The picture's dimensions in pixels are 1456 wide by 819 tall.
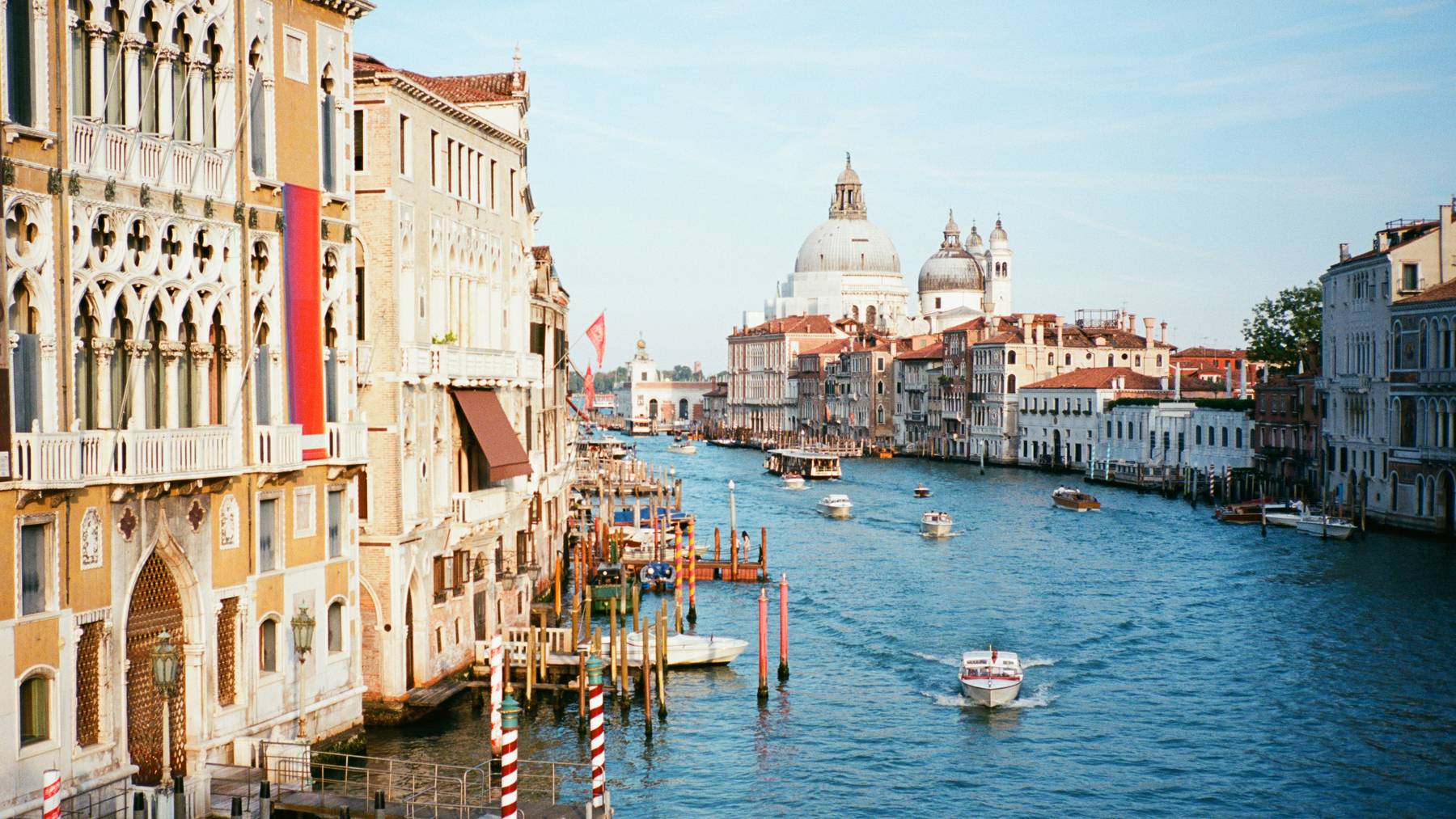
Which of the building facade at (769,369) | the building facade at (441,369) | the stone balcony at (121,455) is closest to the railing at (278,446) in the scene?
the stone balcony at (121,455)

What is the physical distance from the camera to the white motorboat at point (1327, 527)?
43.5m

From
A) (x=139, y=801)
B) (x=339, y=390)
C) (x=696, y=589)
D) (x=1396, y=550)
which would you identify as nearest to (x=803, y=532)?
(x=696, y=589)

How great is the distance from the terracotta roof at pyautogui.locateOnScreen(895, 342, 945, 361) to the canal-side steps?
81.7 metres

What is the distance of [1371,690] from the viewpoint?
80.3 feet

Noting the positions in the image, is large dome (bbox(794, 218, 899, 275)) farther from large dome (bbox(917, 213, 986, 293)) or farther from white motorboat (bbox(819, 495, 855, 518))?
white motorboat (bbox(819, 495, 855, 518))

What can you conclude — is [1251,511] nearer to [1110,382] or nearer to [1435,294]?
[1435,294]

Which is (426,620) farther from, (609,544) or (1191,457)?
(1191,457)

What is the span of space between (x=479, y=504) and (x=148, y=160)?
984 cm

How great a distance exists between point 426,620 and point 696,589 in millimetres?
16028

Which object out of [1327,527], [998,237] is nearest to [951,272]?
[998,237]

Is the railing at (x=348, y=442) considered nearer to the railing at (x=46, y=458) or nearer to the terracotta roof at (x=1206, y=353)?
the railing at (x=46, y=458)

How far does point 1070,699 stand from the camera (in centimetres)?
2434

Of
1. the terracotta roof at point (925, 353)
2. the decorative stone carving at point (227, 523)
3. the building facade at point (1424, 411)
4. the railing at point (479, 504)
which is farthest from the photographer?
the terracotta roof at point (925, 353)

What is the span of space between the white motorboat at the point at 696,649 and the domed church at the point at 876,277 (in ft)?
317
